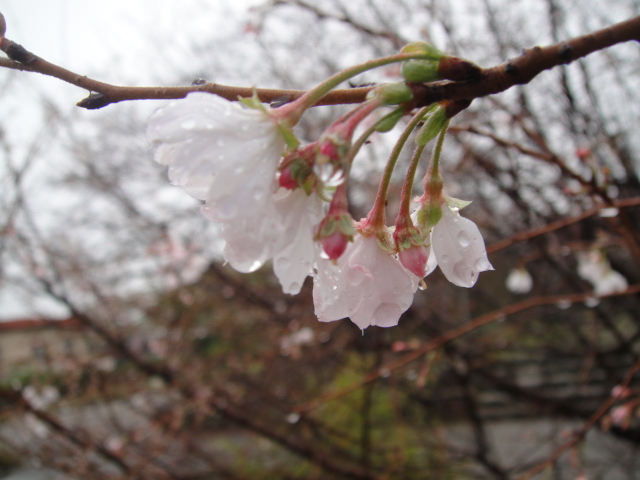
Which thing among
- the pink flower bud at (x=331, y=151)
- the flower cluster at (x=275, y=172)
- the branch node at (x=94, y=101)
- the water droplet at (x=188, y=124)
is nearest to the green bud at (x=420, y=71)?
the flower cluster at (x=275, y=172)

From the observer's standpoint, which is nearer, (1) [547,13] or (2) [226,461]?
(1) [547,13]

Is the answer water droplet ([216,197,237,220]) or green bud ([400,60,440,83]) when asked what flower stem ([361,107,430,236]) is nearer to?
green bud ([400,60,440,83])

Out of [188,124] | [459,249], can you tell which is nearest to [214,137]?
[188,124]

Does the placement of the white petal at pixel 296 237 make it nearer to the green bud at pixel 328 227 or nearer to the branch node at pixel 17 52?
the green bud at pixel 328 227

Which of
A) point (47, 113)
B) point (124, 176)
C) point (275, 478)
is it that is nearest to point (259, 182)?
point (47, 113)

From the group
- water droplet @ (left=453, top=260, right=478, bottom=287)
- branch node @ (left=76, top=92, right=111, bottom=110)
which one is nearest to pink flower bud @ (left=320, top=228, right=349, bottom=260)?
water droplet @ (left=453, top=260, right=478, bottom=287)

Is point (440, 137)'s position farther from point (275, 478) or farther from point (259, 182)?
point (275, 478)

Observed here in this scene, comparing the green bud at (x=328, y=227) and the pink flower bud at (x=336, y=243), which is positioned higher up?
the green bud at (x=328, y=227)

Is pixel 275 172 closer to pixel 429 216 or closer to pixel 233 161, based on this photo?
pixel 233 161
